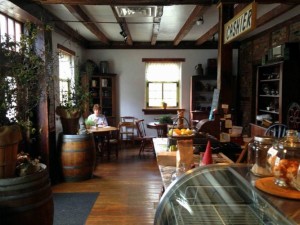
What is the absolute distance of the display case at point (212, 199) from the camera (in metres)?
1.51

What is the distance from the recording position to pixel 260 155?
5.14ft

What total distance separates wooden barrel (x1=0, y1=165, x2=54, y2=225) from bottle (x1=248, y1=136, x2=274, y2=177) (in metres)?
1.78

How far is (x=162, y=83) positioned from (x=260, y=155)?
23.8ft

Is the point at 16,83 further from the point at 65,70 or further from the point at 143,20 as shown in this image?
the point at 65,70

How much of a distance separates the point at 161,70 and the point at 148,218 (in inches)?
223

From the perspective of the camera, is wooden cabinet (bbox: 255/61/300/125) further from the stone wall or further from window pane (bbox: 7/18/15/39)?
window pane (bbox: 7/18/15/39)

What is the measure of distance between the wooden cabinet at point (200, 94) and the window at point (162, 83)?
54 centimetres

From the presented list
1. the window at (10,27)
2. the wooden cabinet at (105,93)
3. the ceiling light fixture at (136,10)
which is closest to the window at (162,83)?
the wooden cabinet at (105,93)

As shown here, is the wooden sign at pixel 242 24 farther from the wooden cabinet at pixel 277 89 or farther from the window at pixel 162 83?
the window at pixel 162 83

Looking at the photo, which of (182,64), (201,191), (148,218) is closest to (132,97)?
(182,64)

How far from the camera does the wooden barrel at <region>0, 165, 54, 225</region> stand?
2.46 meters

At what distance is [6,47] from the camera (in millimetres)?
3002

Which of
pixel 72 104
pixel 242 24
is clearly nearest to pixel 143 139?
pixel 72 104

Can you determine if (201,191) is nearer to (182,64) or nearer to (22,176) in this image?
(22,176)
